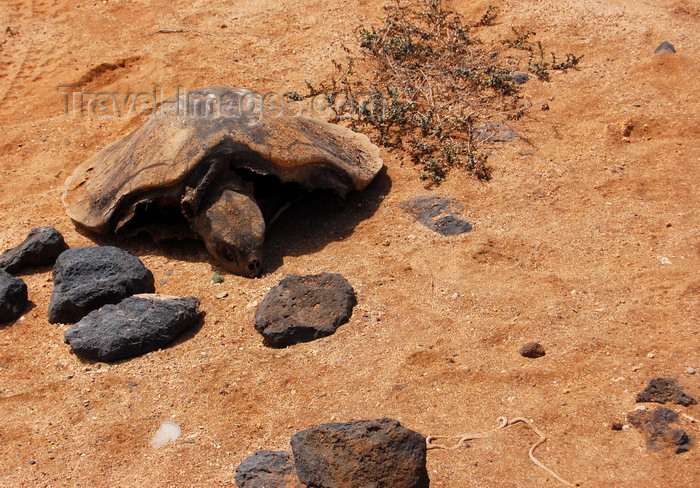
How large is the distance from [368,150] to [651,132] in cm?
219

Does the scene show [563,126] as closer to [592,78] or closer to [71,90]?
[592,78]

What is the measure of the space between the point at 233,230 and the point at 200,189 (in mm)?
342

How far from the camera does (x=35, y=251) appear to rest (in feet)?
17.3

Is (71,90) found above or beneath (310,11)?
beneath

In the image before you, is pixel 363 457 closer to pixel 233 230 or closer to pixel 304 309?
pixel 304 309

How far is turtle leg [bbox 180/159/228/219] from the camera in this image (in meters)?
5.14

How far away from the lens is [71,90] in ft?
26.0

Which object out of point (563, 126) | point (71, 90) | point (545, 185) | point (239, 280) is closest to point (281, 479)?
point (239, 280)

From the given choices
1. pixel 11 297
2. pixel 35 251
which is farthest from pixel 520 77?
pixel 11 297

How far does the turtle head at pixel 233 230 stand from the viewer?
5.07m

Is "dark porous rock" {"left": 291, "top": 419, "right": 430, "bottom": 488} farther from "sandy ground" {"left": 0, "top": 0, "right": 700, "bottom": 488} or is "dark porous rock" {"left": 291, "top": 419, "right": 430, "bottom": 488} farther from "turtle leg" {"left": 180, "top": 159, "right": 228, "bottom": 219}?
"turtle leg" {"left": 180, "top": 159, "right": 228, "bottom": 219}

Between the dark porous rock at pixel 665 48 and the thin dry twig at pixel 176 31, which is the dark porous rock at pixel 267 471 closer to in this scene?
the dark porous rock at pixel 665 48

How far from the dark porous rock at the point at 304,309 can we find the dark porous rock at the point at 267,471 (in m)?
0.99

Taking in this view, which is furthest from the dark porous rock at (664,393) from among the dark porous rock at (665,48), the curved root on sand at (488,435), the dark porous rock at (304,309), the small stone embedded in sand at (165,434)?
the dark porous rock at (665,48)
